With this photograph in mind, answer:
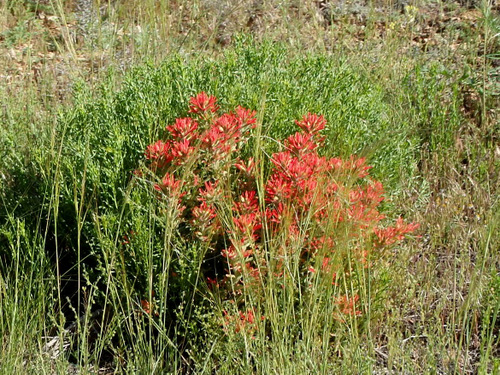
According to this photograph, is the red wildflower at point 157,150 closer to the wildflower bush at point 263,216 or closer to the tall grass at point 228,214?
the wildflower bush at point 263,216

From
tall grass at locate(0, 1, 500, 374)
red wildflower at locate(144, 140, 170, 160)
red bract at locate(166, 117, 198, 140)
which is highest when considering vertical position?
red bract at locate(166, 117, 198, 140)

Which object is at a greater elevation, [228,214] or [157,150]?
[157,150]

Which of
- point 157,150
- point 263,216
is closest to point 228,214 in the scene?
point 263,216

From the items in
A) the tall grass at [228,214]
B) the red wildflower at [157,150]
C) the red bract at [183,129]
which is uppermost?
the red bract at [183,129]

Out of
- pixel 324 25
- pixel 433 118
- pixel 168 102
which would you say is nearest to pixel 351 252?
pixel 168 102

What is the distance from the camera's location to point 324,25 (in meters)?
5.39

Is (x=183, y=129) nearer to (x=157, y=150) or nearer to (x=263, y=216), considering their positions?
(x=157, y=150)

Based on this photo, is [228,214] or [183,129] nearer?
[228,214]

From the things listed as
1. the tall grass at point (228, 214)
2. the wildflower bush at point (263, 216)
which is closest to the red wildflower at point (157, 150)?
the wildflower bush at point (263, 216)

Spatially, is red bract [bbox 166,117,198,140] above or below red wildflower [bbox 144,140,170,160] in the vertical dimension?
above

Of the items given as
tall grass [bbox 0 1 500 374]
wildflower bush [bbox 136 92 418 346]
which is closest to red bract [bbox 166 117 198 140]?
wildflower bush [bbox 136 92 418 346]

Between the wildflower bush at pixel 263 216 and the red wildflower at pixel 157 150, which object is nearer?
the wildflower bush at pixel 263 216

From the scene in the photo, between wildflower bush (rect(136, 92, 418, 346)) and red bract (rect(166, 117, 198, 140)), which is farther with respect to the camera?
red bract (rect(166, 117, 198, 140))

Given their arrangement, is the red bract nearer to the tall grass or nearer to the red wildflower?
the red wildflower
